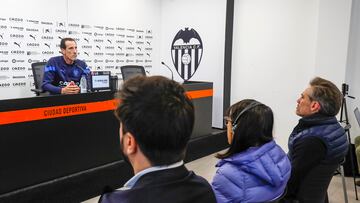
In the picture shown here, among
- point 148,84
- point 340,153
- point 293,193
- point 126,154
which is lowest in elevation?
point 293,193

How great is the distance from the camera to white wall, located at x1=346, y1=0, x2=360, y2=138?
4176mm

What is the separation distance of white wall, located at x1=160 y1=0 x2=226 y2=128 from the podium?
1.87ft

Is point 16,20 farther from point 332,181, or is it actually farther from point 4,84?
point 332,181

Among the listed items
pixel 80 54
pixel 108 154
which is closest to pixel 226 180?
pixel 108 154

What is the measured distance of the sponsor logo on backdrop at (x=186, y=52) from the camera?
5547 mm

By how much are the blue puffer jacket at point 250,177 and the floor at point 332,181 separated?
2.13 meters

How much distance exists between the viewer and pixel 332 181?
3832 millimetres

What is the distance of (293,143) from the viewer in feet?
5.92

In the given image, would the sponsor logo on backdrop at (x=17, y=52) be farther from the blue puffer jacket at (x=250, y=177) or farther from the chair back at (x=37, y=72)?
the blue puffer jacket at (x=250, y=177)

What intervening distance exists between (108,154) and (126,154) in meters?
2.65

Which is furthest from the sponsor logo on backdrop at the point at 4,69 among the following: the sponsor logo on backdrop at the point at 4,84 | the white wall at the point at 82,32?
the sponsor logo on backdrop at the point at 4,84

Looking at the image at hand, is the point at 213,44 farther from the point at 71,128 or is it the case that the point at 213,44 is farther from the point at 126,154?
Result: the point at 126,154

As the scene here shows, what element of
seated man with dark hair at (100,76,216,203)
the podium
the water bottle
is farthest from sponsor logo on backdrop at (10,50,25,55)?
seated man with dark hair at (100,76,216,203)

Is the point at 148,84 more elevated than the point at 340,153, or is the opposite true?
the point at 148,84
